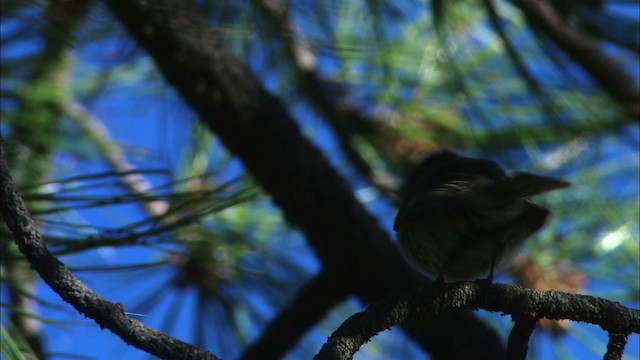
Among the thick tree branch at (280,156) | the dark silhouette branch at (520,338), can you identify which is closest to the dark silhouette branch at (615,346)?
the dark silhouette branch at (520,338)

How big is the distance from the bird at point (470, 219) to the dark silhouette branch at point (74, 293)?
2.41ft

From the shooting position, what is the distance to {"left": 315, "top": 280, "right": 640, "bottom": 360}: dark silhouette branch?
1.44m

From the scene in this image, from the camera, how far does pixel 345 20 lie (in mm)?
3459

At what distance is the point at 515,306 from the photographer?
4.94 feet

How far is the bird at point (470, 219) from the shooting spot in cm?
195

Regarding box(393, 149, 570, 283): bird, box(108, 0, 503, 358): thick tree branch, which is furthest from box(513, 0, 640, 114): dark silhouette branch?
box(108, 0, 503, 358): thick tree branch

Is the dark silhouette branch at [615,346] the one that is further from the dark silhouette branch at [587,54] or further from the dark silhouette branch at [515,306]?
the dark silhouette branch at [587,54]

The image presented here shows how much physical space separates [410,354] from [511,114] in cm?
91

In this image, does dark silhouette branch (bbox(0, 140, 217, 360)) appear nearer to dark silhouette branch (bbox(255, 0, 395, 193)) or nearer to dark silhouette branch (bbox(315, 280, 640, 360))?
dark silhouette branch (bbox(315, 280, 640, 360))

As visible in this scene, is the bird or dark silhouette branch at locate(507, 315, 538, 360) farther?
the bird

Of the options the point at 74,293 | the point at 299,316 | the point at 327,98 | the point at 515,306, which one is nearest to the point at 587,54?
the point at 327,98

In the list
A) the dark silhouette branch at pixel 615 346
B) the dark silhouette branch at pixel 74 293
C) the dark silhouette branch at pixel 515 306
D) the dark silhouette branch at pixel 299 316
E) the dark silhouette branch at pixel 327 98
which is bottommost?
the dark silhouette branch at pixel 299 316

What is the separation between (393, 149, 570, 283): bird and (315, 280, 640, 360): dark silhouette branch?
0.29m

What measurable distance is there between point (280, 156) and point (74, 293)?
1290 mm
